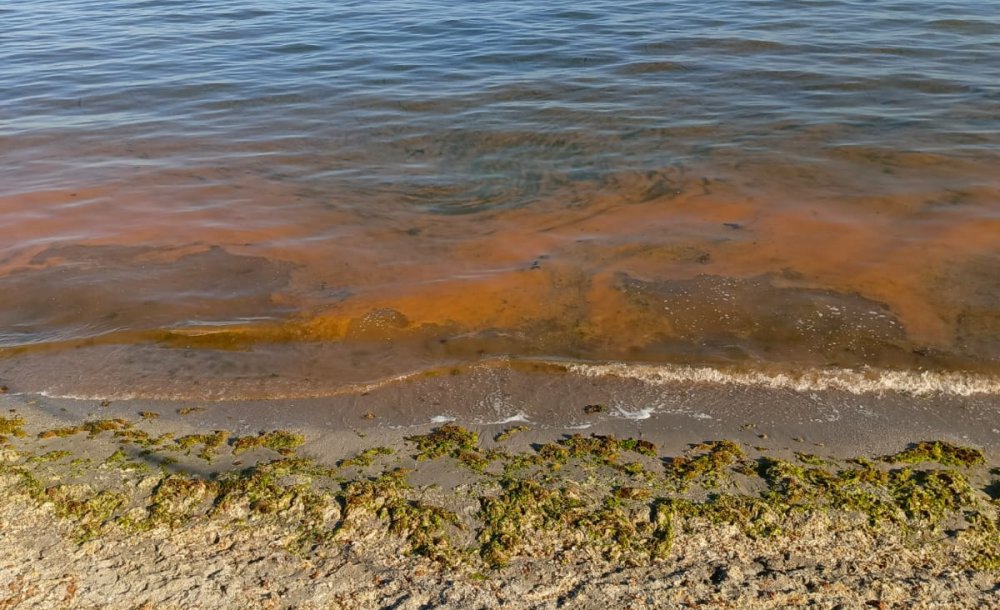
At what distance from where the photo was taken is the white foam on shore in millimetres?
4504

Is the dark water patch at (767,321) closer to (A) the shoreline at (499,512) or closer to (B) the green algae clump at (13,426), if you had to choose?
(A) the shoreline at (499,512)

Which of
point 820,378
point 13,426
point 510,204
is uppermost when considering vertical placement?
point 510,204

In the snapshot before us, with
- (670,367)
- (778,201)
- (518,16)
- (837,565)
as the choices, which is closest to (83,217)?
(670,367)

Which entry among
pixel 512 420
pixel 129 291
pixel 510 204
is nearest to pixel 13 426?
pixel 129 291

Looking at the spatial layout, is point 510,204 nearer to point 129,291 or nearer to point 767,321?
point 767,321

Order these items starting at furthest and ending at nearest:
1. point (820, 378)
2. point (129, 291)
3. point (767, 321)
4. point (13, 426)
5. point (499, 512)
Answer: point (129, 291)
point (767, 321)
point (820, 378)
point (13, 426)
point (499, 512)

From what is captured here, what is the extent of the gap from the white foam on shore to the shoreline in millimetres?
163

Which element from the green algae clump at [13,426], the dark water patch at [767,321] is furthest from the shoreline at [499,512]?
the dark water patch at [767,321]

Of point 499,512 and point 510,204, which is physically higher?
point 510,204

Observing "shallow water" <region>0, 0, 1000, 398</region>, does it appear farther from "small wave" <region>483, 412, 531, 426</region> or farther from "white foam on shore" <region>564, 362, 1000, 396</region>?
"small wave" <region>483, 412, 531, 426</region>

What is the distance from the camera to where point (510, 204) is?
296 inches

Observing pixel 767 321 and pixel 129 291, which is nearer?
pixel 767 321

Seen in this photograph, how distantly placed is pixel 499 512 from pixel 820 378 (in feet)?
7.27

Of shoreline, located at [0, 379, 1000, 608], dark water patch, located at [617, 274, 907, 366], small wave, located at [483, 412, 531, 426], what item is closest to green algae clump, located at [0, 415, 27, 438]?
shoreline, located at [0, 379, 1000, 608]
